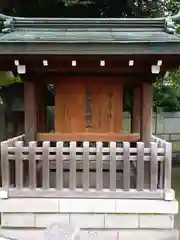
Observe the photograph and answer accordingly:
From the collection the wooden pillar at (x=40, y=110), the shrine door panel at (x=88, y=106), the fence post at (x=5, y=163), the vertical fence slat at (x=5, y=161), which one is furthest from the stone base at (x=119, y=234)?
the wooden pillar at (x=40, y=110)

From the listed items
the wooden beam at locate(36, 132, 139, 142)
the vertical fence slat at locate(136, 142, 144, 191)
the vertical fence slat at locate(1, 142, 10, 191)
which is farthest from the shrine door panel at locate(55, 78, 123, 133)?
the vertical fence slat at locate(1, 142, 10, 191)

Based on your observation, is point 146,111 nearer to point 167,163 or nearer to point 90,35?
point 167,163

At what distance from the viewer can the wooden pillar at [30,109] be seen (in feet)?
14.8

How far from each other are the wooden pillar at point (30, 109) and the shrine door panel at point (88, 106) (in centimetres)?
32

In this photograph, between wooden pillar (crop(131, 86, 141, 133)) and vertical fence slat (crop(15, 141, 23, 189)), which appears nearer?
vertical fence slat (crop(15, 141, 23, 189))

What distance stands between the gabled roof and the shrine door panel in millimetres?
709

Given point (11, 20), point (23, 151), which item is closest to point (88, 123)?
point (23, 151)

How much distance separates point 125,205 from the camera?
160 inches

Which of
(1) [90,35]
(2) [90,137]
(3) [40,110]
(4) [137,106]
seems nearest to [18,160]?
(2) [90,137]

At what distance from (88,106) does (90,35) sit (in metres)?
1.00

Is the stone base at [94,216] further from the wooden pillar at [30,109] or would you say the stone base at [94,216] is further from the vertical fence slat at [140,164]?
the wooden pillar at [30,109]

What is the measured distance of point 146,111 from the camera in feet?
15.0

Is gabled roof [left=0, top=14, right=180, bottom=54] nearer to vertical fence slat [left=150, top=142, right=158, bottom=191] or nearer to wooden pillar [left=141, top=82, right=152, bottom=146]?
wooden pillar [left=141, top=82, right=152, bottom=146]

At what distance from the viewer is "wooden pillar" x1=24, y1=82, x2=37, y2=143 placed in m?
4.52
